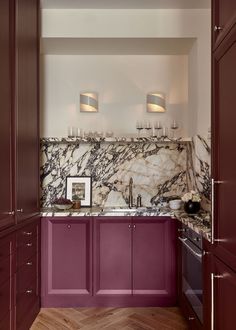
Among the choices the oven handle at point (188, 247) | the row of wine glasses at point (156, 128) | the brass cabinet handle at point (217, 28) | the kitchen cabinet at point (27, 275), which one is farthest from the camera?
the row of wine glasses at point (156, 128)

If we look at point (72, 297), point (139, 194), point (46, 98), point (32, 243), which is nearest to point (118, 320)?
point (72, 297)

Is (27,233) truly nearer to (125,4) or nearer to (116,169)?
(116,169)

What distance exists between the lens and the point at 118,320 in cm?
301

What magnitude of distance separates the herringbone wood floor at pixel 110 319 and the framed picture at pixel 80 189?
1.13 metres

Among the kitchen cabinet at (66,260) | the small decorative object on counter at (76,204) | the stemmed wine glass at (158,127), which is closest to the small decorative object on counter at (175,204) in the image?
the stemmed wine glass at (158,127)

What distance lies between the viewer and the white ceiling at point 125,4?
128 inches

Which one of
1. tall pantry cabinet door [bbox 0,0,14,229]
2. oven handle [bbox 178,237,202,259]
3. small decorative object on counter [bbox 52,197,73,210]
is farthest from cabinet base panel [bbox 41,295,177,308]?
tall pantry cabinet door [bbox 0,0,14,229]

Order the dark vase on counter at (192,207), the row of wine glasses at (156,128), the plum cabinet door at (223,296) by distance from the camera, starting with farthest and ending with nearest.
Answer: the row of wine glasses at (156,128) < the dark vase on counter at (192,207) < the plum cabinet door at (223,296)

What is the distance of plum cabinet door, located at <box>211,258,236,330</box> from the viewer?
165 cm

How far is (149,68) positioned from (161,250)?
2.03m

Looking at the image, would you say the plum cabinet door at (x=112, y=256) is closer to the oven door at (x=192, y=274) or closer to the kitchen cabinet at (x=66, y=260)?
the kitchen cabinet at (x=66, y=260)

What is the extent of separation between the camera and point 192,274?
2646 millimetres

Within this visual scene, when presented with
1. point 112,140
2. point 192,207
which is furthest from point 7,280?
point 112,140

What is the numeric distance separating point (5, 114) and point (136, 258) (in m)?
1.86
